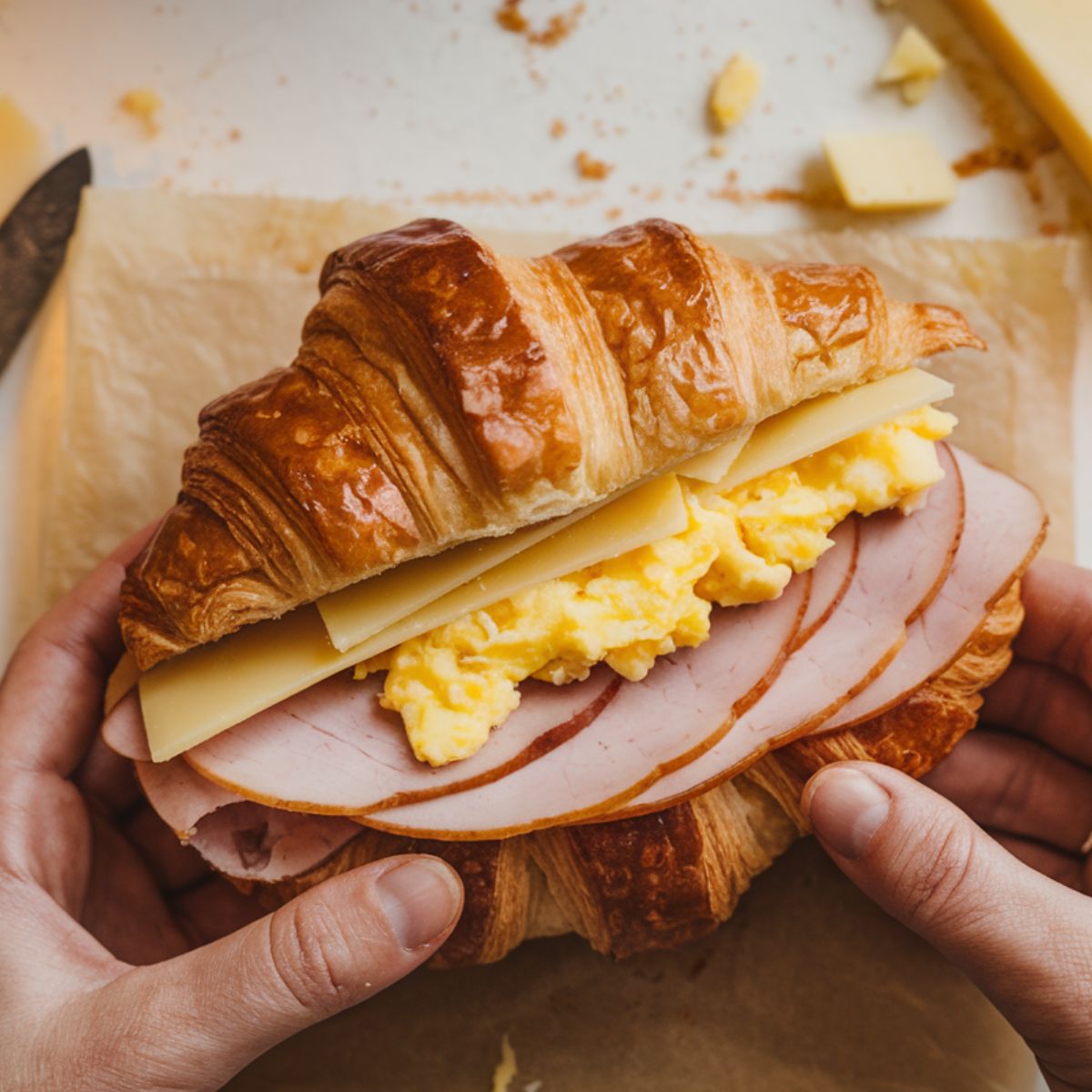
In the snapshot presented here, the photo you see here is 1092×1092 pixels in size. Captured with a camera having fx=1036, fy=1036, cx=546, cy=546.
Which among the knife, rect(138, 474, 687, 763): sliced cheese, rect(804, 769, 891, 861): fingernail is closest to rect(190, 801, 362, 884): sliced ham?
rect(138, 474, 687, 763): sliced cheese

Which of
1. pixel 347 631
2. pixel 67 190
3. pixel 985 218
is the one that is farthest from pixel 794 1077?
pixel 67 190

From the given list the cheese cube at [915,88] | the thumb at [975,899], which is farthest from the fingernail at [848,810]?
the cheese cube at [915,88]

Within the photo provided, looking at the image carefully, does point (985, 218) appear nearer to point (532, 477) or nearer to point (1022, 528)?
point (1022, 528)

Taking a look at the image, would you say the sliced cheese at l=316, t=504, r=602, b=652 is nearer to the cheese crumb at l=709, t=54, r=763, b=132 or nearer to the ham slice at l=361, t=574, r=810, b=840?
the ham slice at l=361, t=574, r=810, b=840

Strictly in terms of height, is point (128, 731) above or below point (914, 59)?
below

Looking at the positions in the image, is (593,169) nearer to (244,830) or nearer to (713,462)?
(713,462)

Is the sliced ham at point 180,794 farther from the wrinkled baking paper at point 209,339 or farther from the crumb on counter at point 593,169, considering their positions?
the crumb on counter at point 593,169

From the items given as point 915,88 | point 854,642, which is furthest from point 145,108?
point 854,642

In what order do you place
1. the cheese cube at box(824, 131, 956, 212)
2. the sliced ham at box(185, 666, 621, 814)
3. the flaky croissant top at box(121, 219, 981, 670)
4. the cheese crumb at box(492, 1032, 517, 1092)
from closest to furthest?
the flaky croissant top at box(121, 219, 981, 670), the sliced ham at box(185, 666, 621, 814), the cheese crumb at box(492, 1032, 517, 1092), the cheese cube at box(824, 131, 956, 212)
